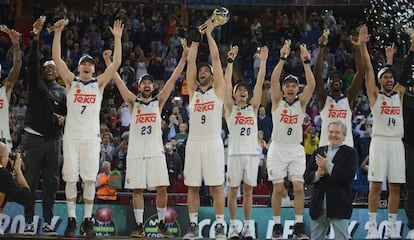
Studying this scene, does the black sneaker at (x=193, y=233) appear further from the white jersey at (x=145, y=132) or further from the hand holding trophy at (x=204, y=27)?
the hand holding trophy at (x=204, y=27)

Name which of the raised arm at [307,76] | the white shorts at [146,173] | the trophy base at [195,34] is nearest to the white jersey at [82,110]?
the white shorts at [146,173]

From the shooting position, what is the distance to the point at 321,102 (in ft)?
36.3

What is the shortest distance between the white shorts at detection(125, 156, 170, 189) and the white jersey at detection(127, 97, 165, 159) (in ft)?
0.28

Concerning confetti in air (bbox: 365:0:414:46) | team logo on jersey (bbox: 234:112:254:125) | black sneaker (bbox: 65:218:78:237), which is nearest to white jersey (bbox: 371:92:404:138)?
confetti in air (bbox: 365:0:414:46)

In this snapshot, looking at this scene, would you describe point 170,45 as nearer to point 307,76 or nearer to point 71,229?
point 307,76

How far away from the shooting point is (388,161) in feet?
34.5

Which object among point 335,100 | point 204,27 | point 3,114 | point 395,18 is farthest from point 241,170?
point 395,18

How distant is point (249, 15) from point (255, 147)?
12331mm

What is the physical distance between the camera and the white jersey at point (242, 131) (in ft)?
35.2

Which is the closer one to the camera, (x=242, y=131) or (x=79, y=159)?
(x=79, y=159)

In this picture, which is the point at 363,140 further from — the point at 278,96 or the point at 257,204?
the point at 278,96

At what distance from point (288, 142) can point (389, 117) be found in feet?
4.85

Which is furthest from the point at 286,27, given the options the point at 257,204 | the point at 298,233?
the point at 298,233

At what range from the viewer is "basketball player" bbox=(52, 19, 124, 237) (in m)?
10.2
